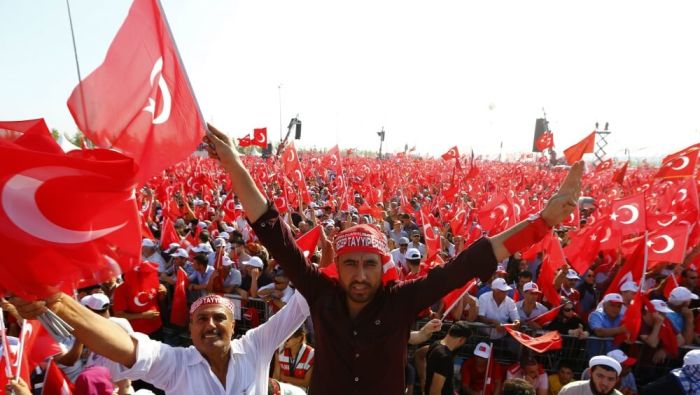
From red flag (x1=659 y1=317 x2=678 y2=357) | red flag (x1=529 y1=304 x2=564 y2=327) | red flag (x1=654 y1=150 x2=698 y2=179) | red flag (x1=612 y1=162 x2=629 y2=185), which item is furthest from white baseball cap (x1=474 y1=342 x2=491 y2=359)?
red flag (x1=612 y1=162 x2=629 y2=185)

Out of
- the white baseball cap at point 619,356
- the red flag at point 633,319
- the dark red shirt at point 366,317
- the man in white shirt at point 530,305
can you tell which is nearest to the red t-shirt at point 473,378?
the man in white shirt at point 530,305

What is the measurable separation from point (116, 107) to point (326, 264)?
181 centimetres

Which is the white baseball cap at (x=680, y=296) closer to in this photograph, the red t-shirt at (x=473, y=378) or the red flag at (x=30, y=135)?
the red t-shirt at (x=473, y=378)

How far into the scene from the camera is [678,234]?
6.50 meters

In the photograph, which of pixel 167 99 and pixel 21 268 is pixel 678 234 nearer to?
pixel 167 99

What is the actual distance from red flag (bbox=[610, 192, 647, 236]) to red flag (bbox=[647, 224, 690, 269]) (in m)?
0.24

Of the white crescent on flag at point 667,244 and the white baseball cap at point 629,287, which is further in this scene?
the white crescent on flag at point 667,244

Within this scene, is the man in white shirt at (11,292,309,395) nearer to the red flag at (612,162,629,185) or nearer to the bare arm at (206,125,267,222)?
the bare arm at (206,125,267,222)

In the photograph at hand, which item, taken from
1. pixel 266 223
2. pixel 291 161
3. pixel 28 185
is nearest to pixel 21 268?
pixel 28 185

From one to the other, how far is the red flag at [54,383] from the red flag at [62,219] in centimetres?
151

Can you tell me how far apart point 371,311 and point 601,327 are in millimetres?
4423

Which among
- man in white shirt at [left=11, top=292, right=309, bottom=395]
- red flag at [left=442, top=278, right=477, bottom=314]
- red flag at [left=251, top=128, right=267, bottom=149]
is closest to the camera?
man in white shirt at [left=11, top=292, right=309, bottom=395]

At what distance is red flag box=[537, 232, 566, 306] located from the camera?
639 centimetres

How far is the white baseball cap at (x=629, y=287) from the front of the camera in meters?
5.96
